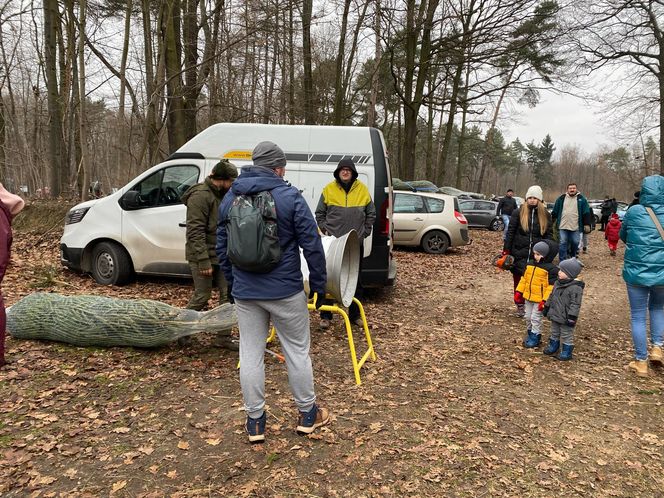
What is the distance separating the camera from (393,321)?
21.5 ft

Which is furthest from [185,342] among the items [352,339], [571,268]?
[571,268]

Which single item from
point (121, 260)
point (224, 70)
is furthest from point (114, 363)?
point (224, 70)

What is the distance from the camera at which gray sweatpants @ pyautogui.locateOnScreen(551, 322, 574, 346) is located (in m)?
5.13

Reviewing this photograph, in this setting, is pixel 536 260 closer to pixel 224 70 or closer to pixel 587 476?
pixel 587 476

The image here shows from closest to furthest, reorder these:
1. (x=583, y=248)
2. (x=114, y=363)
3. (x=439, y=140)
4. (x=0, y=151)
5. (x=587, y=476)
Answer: (x=587, y=476), (x=114, y=363), (x=583, y=248), (x=0, y=151), (x=439, y=140)

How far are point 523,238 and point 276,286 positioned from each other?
4723 millimetres

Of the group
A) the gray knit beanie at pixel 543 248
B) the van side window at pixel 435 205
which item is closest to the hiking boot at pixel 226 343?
the gray knit beanie at pixel 543 248

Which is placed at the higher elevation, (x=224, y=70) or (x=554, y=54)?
→ (x=554, y=54)

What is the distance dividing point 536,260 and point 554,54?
15817mm

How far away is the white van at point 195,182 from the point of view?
6.90 m

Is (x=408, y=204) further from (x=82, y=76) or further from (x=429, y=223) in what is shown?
(x=82, y=76)

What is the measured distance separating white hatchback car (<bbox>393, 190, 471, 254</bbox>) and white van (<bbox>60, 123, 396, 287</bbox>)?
19.4 feet

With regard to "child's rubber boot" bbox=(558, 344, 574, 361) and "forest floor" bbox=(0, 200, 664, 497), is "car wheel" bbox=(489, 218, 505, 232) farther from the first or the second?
"child's rubber boot" bbox=(558, 344, 574, 361)

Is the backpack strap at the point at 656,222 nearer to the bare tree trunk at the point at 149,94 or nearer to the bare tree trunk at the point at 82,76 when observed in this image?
the bare tree trunk at the point at 149,94
